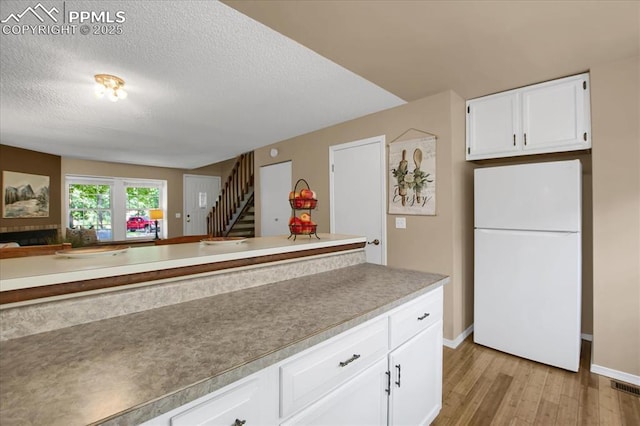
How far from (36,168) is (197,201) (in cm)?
305

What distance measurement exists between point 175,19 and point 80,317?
159cm

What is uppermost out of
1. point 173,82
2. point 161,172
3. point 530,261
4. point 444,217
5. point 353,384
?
point 173,82

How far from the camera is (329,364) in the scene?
1025 millimetres

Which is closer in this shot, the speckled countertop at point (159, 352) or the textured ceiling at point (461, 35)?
the speckled countertop at point (159, 352)

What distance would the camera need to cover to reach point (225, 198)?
21.2 feet

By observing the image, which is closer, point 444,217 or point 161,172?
point 444,217

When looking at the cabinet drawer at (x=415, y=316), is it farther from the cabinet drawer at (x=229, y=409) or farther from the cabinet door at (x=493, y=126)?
the cabinet door at (x=493, y=126)

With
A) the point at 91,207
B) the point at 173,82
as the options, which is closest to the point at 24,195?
the point at 91,207

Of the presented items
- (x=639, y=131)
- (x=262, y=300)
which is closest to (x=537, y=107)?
(x=639, y=131)

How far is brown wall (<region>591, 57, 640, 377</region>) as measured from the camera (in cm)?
209

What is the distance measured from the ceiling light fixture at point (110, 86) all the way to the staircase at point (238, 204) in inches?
127

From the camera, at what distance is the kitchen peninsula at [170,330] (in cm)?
62

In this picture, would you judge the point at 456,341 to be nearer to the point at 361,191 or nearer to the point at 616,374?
the point at 616,374

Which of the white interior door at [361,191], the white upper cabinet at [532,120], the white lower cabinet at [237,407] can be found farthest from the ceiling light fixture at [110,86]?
the white upper cabinet at [532,120]
